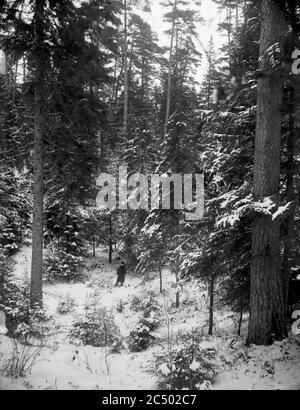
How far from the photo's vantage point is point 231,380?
6.01m

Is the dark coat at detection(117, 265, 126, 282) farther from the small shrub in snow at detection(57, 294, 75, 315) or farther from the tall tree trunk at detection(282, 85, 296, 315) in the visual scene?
the tall tree trunk at detection(282, 85, 296, 315)

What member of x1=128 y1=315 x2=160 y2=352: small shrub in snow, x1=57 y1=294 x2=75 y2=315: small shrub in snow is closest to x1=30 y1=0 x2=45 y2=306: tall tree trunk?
x1=57 y1=294 x2=75 y2=315: small shrub in snow

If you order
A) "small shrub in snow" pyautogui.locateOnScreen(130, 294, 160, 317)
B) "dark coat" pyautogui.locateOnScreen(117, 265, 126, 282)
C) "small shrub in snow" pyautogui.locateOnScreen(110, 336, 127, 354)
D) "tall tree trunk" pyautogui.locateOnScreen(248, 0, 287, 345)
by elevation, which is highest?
"tall tree trunk" pyautogui.locateOnScreen(248, 0, 287, 345)

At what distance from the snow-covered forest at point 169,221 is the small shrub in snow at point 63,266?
14 centimetres

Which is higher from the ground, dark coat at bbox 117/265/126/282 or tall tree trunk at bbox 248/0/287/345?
tall tree trunk at bbox 248/0/287/345

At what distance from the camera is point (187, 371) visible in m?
5.85

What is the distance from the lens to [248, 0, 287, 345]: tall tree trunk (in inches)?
262

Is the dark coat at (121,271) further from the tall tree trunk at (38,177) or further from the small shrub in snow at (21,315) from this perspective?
the small shrub in snow at (21,315)

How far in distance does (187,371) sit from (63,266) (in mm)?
14475

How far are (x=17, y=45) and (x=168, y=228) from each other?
37.6ft

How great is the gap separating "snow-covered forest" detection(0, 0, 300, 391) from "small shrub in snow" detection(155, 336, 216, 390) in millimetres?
26

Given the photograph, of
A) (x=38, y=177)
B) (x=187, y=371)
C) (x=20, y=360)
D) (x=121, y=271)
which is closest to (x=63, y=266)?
(x=121, y=271)

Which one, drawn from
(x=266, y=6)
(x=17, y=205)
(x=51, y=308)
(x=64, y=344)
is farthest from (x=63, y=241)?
(x=266, y=6)
